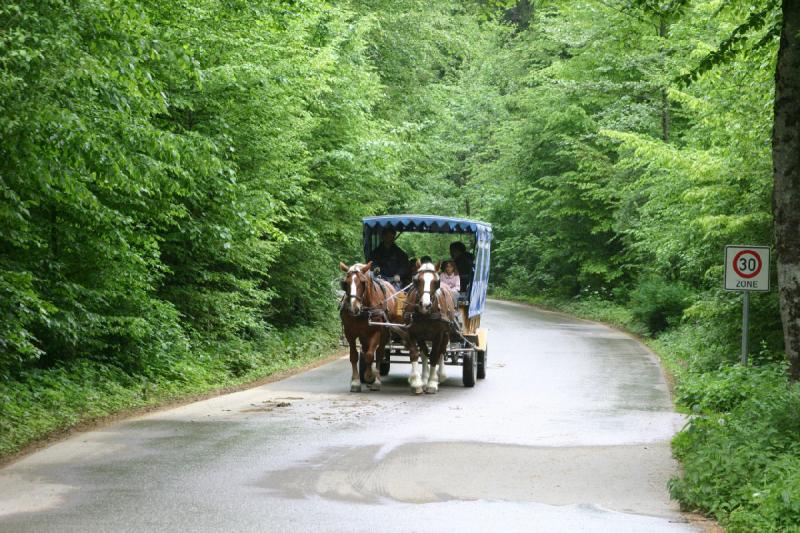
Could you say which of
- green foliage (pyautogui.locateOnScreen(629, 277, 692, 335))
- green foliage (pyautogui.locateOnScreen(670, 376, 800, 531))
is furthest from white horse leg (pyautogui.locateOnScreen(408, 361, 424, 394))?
green foliage (pyautogui.locateOnScreen(629, 277, 692, 335))

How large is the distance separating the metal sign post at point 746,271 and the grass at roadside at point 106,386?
8.81 metres

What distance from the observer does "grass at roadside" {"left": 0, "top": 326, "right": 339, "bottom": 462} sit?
11.8 meters

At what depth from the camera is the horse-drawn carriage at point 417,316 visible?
634 inches

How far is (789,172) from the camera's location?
34.7 ft

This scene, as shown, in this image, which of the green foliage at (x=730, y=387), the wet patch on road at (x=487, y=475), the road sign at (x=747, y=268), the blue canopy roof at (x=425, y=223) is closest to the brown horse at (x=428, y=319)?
the blue canopy roof at (x=425, y=223)

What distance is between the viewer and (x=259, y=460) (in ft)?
33.7

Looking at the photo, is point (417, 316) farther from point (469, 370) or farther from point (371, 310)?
point (469, 370)

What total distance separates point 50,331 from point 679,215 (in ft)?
43.0

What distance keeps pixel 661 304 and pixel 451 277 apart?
14.1m

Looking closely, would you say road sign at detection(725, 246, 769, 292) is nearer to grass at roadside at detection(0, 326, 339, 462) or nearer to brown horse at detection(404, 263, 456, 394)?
brown horse at detection(404, 263, 456, 394)

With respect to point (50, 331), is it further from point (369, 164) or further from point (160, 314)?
point (369, 164)

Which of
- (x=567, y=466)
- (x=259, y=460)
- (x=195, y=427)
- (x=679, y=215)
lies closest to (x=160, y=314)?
(x=195, y=427)

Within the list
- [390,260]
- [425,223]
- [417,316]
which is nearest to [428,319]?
[417,316]

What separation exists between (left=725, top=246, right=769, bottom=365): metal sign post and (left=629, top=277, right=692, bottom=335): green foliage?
49.2 feet
